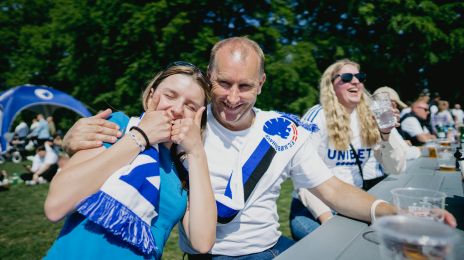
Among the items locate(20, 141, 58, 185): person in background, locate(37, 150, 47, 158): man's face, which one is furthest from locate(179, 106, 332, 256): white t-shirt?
locate(37, 150, 47, 158): man's face

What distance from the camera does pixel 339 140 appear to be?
9.16 feet

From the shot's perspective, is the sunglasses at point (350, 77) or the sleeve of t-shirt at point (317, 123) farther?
the sunglasses at point (350, 77)

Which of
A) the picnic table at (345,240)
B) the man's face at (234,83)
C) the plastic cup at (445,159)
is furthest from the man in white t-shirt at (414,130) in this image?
the man's face at (234,83)

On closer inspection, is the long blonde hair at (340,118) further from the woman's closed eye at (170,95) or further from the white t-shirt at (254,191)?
the woman's closed eye at (170,95)

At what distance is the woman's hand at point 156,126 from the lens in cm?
146

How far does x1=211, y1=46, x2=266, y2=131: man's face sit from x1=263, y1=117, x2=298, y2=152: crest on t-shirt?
0.20 m

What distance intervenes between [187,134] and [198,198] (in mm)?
300

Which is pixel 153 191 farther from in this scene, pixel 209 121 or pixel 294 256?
pixel 209 121

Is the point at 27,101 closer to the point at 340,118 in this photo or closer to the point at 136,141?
the point at 340,118

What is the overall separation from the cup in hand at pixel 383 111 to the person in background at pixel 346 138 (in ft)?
0.21

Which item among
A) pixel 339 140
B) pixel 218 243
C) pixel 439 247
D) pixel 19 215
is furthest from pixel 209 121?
pixel 19 215

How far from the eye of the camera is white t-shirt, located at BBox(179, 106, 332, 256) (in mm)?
1938

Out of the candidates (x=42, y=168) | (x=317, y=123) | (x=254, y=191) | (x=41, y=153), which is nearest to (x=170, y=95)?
(x=254, y=191)

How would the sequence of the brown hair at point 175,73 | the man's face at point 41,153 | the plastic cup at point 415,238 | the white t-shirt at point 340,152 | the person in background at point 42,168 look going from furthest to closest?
the man's face at point 41,153, the person in background at point 42,168, the white t-shirt at point 340,152, the brown hair at point 175,73, the plastic cup at point 415,238
